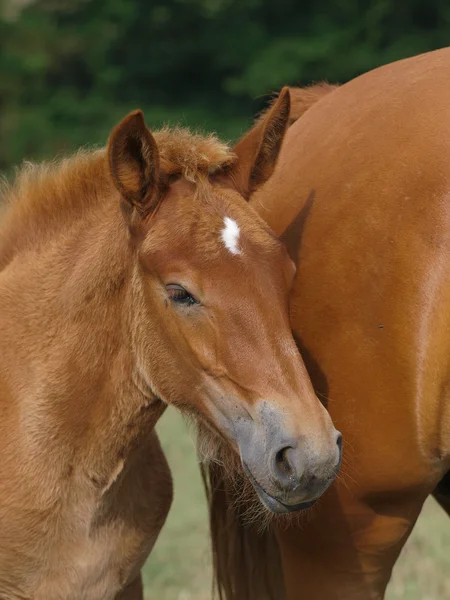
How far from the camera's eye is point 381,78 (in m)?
3.42

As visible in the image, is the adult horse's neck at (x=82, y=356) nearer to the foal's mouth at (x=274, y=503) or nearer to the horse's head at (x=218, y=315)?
the horse's head at (x=218, y=315)

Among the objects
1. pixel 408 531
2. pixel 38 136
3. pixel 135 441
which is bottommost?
pixel 38 136

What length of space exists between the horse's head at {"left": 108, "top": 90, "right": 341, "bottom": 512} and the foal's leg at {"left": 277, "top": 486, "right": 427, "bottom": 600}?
51 centimetres

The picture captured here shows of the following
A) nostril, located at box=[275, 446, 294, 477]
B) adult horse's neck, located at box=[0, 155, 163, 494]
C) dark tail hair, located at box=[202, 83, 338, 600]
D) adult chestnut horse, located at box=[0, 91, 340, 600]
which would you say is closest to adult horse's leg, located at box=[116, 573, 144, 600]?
adult chestnut horse, located at box=[0, 91, 340, 600]

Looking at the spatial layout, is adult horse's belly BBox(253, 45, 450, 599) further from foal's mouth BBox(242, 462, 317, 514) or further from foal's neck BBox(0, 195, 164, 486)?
foal's neck BBox(0, 195, 164, 486)

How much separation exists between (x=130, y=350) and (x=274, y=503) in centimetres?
66

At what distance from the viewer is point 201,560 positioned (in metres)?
5.64

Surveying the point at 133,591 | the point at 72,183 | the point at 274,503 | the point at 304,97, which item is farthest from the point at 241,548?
the point at 304,97

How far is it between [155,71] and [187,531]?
44.9 feet

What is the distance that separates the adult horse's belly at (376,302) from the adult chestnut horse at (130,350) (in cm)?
25

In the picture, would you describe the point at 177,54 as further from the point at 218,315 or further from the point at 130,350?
the point at 218,315

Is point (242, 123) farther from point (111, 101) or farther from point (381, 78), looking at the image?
point (381, 78)

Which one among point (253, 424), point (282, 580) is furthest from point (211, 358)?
point (282, 580)

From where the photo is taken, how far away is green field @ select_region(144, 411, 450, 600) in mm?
5137
